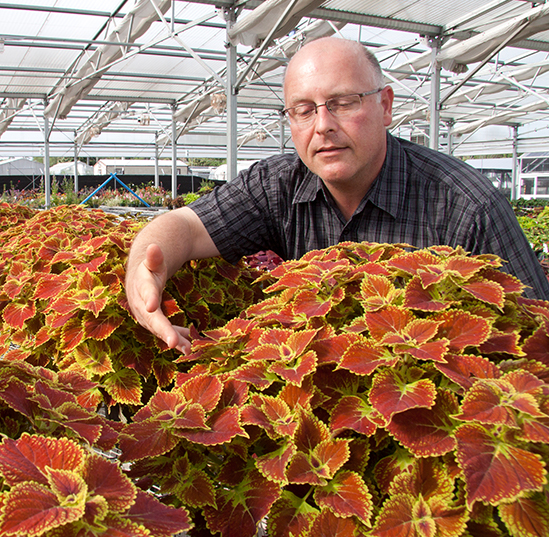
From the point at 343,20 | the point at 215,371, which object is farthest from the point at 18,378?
the point at 343,20

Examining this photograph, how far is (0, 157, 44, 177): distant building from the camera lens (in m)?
32.4

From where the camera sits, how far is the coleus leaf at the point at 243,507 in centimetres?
62

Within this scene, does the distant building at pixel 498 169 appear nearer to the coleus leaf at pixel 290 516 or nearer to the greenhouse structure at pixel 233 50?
the greenhouse structure at pixel 233 50

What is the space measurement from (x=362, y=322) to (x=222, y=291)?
2.31 ft

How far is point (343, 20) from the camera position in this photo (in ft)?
26.8

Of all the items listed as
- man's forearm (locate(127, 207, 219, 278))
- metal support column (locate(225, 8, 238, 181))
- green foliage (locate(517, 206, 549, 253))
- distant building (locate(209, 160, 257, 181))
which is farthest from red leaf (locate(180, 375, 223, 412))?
distant building (locate(209, 160, 257, 181))

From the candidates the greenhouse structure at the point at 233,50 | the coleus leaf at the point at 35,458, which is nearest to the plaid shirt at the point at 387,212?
the coleus leaf at the point at 35,458

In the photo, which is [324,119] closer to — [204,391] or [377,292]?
[377,292]

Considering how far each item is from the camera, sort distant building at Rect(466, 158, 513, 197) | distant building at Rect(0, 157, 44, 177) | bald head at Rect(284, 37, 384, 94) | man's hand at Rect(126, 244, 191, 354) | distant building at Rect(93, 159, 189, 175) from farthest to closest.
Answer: distant building at Rect(93, 159, 189, 175)
distant building at Rect(0, 157, 44, 177)
distant building at Rect(466, 158, 513, 197)
bald head at Rect(284, 37, 384, 94)
man's hand at Rect(126, 244, 191, 354)

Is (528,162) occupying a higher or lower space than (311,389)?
higher

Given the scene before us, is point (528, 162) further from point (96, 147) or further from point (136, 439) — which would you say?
point (136, 439)

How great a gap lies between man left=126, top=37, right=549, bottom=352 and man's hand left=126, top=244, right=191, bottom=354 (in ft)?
0.32

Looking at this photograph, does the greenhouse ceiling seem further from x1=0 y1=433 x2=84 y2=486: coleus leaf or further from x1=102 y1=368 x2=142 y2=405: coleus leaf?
x1=0 y1=433 x2=84 y2=486: coleus leaf

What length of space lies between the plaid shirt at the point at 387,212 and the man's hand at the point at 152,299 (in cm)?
44
